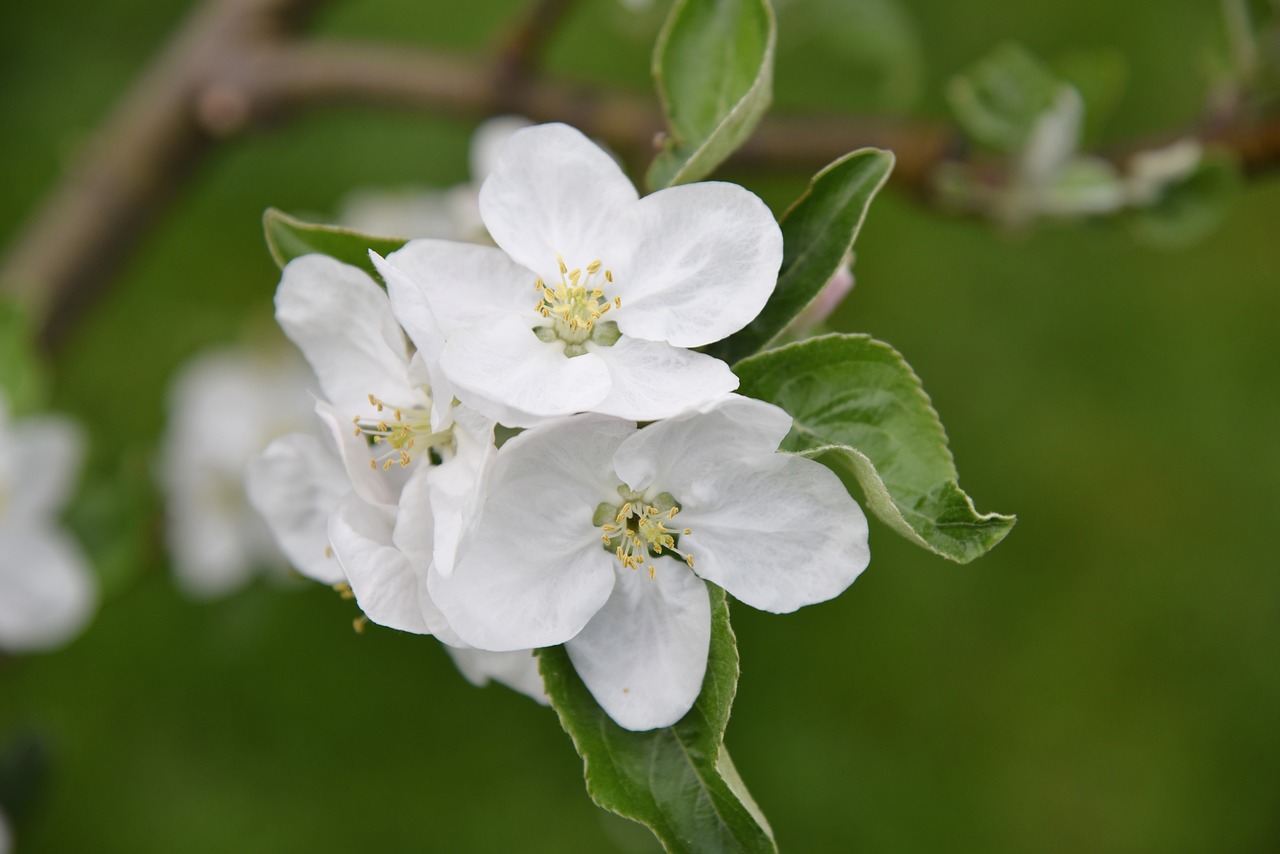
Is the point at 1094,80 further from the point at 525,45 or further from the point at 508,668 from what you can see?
the point at 508,668

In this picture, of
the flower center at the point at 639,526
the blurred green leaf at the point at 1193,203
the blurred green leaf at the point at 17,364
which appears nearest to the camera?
the flower center at the point at 639,526

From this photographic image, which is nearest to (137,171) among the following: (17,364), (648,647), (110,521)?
(17,364)

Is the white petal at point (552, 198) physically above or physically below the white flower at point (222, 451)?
above

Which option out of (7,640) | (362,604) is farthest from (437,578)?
(7,640)

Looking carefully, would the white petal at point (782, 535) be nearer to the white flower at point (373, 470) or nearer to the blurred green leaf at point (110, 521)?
the white flower at point (373, 470)

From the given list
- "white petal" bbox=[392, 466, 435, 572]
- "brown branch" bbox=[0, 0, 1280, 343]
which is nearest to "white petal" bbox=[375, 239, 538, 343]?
"white petal" bbox=[392, 466, 435, 572]

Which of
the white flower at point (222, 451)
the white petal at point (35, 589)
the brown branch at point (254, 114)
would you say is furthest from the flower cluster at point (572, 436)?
the white flower at point (222, 451)

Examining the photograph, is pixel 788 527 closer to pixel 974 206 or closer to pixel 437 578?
pixel 437 578

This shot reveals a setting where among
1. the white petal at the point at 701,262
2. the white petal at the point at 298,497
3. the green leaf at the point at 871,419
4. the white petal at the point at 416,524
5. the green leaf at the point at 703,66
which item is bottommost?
the white petal at the point at 298,497
